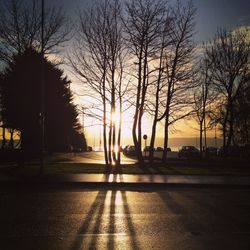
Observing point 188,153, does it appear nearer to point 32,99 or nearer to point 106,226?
point 32,99

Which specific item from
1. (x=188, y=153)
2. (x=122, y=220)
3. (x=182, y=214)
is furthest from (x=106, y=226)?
(x=188, y=153)

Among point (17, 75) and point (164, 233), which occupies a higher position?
point (17, 75)

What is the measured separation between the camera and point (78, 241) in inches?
295

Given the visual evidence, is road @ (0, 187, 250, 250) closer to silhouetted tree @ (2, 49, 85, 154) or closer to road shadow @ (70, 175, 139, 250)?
road shadow @ (70, 175, 139, 250)

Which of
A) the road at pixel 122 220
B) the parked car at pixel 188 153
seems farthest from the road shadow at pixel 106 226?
the parked car at pixel 188 153

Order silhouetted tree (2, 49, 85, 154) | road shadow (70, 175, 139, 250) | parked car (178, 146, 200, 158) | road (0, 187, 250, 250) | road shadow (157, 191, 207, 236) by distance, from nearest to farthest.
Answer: road shadow (70, 175, 139, 250) < road (0, 187, 250, 250) < road shadow (157, 191, 207, 236) < silhouetted tree (2, 49, 85, 154) < parked car (178, 146, 200, 158)

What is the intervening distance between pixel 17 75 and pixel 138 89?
1387cm

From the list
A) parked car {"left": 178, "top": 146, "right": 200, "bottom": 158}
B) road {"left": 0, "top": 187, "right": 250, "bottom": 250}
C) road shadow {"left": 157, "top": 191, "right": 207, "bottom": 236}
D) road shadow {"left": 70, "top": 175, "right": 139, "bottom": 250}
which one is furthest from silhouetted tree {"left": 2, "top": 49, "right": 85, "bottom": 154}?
road shadow {"left": 70, "top": 175, "right": 139, "bottom": 250}

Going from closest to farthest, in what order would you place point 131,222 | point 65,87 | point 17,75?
point 131,222 → point 17,75 → point 65,87

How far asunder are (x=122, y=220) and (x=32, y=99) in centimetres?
2923

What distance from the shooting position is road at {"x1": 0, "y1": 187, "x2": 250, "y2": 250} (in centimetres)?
747

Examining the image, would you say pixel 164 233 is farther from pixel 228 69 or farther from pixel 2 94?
pixel 2 94

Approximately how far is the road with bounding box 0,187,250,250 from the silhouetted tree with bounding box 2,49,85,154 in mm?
18257

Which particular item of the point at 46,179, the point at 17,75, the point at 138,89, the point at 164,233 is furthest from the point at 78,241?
the point at 17,75
